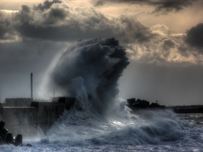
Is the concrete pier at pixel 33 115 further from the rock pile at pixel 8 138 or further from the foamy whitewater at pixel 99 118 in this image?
→ the rock pile at pixel 8 138

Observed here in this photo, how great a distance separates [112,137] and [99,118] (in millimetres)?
5717

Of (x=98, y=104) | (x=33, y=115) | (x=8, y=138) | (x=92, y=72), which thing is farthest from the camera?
(x=92, y=72)

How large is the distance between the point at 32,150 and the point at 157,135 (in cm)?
1030

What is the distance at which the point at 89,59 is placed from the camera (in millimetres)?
36094

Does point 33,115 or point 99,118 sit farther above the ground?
point 33,115

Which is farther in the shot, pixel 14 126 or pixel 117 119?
pixel 117 119

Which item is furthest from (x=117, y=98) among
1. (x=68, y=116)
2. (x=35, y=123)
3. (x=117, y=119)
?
(x=35, y=123)

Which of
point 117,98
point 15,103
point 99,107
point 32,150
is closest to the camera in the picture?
point 32,150

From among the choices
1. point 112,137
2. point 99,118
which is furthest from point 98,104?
point 112,137

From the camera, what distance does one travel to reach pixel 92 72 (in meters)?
35.6

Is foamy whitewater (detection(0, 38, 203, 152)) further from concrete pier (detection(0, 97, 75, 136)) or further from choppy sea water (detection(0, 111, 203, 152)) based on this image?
concrete pier (detection(0, 97, 75, 136))

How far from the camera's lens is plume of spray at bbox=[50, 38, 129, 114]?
34.0 meters

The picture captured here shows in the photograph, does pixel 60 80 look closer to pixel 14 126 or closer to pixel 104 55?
pixel 104 55

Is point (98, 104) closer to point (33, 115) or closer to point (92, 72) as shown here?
point (92, 72)
